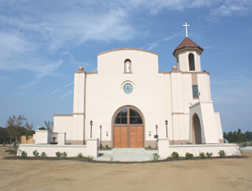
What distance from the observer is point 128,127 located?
24766 mm

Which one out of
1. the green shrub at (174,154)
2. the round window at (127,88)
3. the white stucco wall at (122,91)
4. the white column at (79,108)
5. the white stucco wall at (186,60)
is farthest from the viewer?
the white stucco wall at (186,60)

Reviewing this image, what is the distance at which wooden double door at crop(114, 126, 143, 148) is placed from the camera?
24.5 meters

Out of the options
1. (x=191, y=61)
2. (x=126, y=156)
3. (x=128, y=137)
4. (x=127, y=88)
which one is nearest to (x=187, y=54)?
(x=191, y=61)

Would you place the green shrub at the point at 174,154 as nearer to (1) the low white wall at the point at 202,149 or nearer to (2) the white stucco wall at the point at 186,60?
(1) the low white wall at the point at 202,149

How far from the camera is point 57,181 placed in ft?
29.0

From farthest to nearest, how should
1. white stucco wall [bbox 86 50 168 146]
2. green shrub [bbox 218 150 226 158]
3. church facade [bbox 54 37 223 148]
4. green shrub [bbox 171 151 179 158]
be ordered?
1. white stucco wall [bbox 86 50 168 146]
2. church facade [bbox 54 37 223 148]
3. green shrub [bbox 218 150 226 158]
4. green shrub [bbox 171 151 179 158]

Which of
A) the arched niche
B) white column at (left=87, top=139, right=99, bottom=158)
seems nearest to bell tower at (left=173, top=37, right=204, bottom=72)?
the arched niche

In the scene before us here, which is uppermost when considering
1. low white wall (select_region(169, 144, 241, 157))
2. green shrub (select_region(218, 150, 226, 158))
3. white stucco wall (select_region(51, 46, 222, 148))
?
white stucco wall (select_region(51, 46, 222, 148))

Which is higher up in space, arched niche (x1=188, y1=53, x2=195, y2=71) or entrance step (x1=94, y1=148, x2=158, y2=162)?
arched niche (x1=188, y1=53, x2=195, y2=71)

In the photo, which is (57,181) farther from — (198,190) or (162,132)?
(162,132)

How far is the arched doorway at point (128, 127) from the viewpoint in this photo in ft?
80.4

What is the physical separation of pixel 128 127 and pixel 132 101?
306 cm

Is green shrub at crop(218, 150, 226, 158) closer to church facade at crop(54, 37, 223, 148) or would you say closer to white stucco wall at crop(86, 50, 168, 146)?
church facade at crop(54, 37, 223, 148)

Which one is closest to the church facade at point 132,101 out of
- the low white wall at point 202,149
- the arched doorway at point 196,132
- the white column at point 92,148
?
the arched doorway at point 196,132
